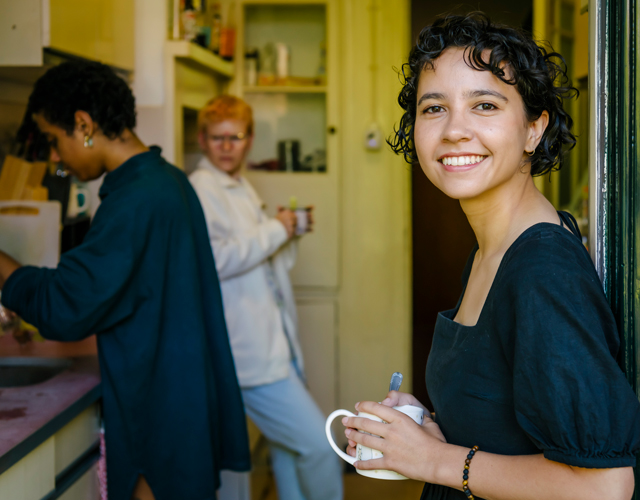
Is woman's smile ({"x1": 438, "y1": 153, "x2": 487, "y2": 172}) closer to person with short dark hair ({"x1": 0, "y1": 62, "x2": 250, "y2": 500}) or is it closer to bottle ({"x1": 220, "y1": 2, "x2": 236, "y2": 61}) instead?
person with short dark hair ({"x1": 0, "y1": 62, "x2": 250, "y2": 500})

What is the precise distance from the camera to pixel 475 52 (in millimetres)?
839

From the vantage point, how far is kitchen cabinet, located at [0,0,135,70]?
1760 millimetres

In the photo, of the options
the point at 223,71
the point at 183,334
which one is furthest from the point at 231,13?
the point at 183,334

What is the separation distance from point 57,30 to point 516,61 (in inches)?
58.8

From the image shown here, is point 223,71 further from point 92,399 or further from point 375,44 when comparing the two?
point 92,399

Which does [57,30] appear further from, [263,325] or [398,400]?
[398,400]

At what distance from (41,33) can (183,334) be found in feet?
3.12

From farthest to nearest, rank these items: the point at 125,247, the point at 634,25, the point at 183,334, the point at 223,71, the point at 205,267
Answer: the point at 223,71
the point at 205,267
the point at 183,334
the point at 125,247
the point at 634,25

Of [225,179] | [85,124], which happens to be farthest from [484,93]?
[225,179]

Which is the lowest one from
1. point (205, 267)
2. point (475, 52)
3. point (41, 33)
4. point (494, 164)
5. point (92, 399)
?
point (92, 399)

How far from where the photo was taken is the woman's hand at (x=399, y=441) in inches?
32.5

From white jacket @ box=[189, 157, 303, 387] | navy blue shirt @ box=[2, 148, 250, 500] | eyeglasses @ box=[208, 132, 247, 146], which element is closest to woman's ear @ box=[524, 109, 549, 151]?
navy blue shirt @ box=[2, 148, 250, 500]

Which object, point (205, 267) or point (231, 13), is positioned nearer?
point (205, 267)

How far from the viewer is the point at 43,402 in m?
1.41
